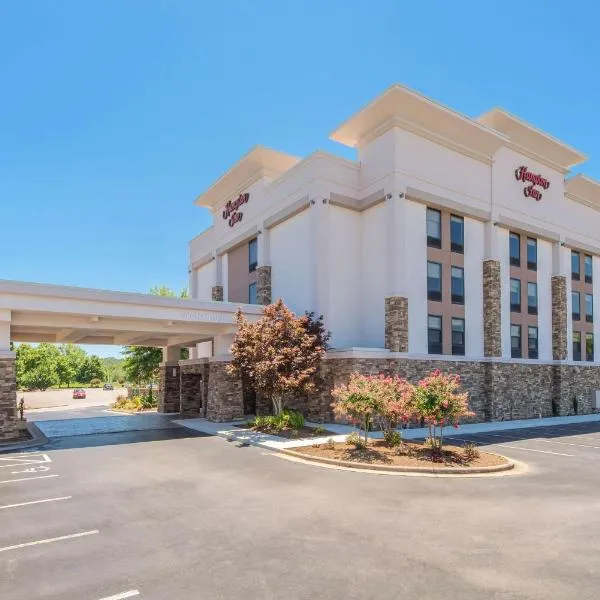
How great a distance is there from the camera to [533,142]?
33188 mm

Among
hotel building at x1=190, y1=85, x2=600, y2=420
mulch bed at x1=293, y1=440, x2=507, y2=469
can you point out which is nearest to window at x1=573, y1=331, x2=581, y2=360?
hotel building at x1=190, y1=85, x2=600, y2=420

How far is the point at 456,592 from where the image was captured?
6.44 meters

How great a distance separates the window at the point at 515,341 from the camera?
3189 cm

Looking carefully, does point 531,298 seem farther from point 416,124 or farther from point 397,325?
point 416,124

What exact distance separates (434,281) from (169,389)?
1988 cm

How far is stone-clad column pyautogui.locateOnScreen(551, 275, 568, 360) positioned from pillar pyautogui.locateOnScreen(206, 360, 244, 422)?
23.2 metres

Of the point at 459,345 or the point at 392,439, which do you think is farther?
the point at 459,345

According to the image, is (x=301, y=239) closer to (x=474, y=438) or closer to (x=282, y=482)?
(x=474, y=438)

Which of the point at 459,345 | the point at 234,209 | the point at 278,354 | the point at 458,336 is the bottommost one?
the point at 278,354

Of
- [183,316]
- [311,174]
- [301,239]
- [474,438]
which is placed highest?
[311,174]

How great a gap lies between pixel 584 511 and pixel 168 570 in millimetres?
8674

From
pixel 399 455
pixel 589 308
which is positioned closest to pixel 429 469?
pixel 399 455

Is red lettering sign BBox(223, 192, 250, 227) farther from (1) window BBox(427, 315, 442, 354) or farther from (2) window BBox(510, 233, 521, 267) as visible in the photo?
(2) window BBox(510, 233, 521, 267)

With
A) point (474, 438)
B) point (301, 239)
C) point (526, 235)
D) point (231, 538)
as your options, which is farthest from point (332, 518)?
point (526, 235)
